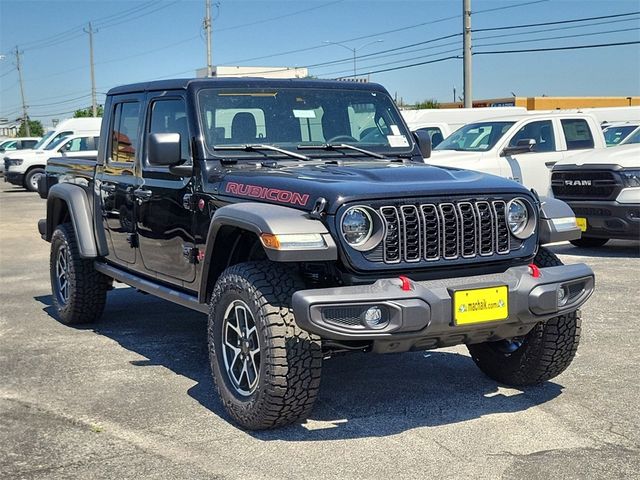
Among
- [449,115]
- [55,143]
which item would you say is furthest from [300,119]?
[55,143]

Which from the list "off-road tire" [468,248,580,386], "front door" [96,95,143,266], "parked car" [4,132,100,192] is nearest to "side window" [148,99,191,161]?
"front door" [96,95,143,266]

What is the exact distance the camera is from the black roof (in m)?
5.84

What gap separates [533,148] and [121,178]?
7972mm

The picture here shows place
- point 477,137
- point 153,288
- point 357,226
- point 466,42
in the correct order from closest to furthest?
point 357,226 < point 153,288 < point 477,137 < point 466,42

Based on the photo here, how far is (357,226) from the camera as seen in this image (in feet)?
14.6

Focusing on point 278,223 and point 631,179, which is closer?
point 278,223

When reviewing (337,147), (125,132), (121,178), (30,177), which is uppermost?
(125,132)

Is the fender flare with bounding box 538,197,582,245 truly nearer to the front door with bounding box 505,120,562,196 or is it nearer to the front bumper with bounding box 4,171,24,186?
the front door with bounding box 505,120,562,196

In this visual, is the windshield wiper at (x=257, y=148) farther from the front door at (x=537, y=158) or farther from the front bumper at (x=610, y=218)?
the front door at (x=537, y=158)

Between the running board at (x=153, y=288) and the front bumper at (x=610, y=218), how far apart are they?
6.30 meters

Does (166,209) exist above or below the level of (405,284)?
above

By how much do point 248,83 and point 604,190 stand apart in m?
6.25

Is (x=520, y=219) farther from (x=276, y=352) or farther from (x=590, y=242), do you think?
(x=590, y=242)

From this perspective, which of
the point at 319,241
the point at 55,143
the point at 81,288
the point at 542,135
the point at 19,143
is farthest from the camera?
the point at 19,143
